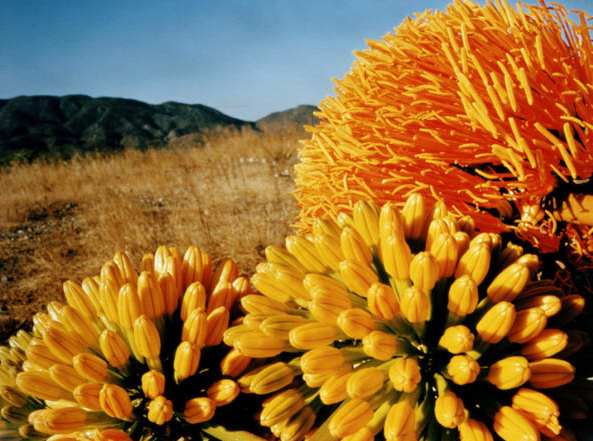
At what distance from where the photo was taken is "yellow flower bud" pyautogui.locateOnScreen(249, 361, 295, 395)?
1.61 feet

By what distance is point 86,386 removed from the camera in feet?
1.63

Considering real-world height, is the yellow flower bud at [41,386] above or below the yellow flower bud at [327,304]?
below

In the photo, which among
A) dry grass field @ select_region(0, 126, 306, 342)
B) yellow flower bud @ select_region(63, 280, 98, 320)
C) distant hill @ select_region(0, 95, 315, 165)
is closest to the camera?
yellow flower bud @ select_region(63, 280, 98, 320)

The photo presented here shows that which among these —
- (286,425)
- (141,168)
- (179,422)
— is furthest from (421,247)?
(141,168)

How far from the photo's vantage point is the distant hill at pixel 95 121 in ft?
112

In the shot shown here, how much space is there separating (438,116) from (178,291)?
0.47 metres

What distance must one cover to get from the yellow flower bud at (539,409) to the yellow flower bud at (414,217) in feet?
0.69

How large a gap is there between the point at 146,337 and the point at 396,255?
33 cm

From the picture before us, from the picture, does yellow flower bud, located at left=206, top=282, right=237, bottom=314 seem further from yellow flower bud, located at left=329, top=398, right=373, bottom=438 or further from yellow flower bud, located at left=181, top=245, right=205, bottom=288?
yellow flower bud, located at left=329, top=398, right=373, bottom=438

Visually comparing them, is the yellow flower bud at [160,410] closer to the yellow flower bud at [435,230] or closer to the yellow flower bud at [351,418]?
the yellow flower bud at [351,418]

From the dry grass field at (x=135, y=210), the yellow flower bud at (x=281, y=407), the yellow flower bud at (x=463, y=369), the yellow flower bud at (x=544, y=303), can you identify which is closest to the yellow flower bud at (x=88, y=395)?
the yellow flower bud at (x=281, y=407)

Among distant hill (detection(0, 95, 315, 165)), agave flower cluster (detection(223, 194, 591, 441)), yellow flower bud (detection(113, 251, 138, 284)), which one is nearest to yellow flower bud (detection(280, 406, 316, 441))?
agave flower cluster (detection(223, 194, 591, 441))

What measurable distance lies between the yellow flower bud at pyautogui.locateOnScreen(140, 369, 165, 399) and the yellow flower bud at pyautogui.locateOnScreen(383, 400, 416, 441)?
0.27 m

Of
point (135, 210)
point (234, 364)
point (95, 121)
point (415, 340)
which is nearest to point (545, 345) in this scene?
point (415, 340)
